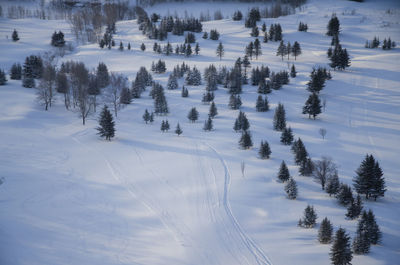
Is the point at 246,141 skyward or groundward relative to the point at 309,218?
skyward

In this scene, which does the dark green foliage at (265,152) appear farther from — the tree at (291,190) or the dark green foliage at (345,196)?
the dark green foliage at (345,196)

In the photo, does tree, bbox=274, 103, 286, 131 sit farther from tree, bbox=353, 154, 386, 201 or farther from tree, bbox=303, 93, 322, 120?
tree, bbox=353, 154, 386, 201

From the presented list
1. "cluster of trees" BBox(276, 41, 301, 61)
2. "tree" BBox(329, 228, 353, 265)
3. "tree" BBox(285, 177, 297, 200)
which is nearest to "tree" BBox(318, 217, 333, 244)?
"tree" BBox(329, 228, 353, 265)

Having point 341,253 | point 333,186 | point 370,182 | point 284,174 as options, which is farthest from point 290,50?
point 341,253

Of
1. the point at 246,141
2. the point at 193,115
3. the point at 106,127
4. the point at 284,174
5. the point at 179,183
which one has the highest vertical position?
the point at 193,115

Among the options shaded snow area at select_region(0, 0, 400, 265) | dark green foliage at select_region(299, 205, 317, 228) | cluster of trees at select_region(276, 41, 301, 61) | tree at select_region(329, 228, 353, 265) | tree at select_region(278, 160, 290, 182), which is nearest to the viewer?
tree at select_region(329, 228, 353, 265)

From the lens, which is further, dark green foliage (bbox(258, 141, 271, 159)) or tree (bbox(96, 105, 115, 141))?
tree (bbox(96, 105, 115, 141))

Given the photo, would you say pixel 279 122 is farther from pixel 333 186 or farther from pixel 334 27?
pixel 334 27

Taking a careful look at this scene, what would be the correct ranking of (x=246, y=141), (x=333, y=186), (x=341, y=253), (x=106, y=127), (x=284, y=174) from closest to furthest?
(x=341, y=253), (x=333, y=186), (x=284, y=174), (x=246, y=141), (x=106, y=127)

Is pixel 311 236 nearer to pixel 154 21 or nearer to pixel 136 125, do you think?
pixel 136 125

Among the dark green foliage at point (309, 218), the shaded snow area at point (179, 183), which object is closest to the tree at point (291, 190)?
the shaded snow area at point (179, 183)
